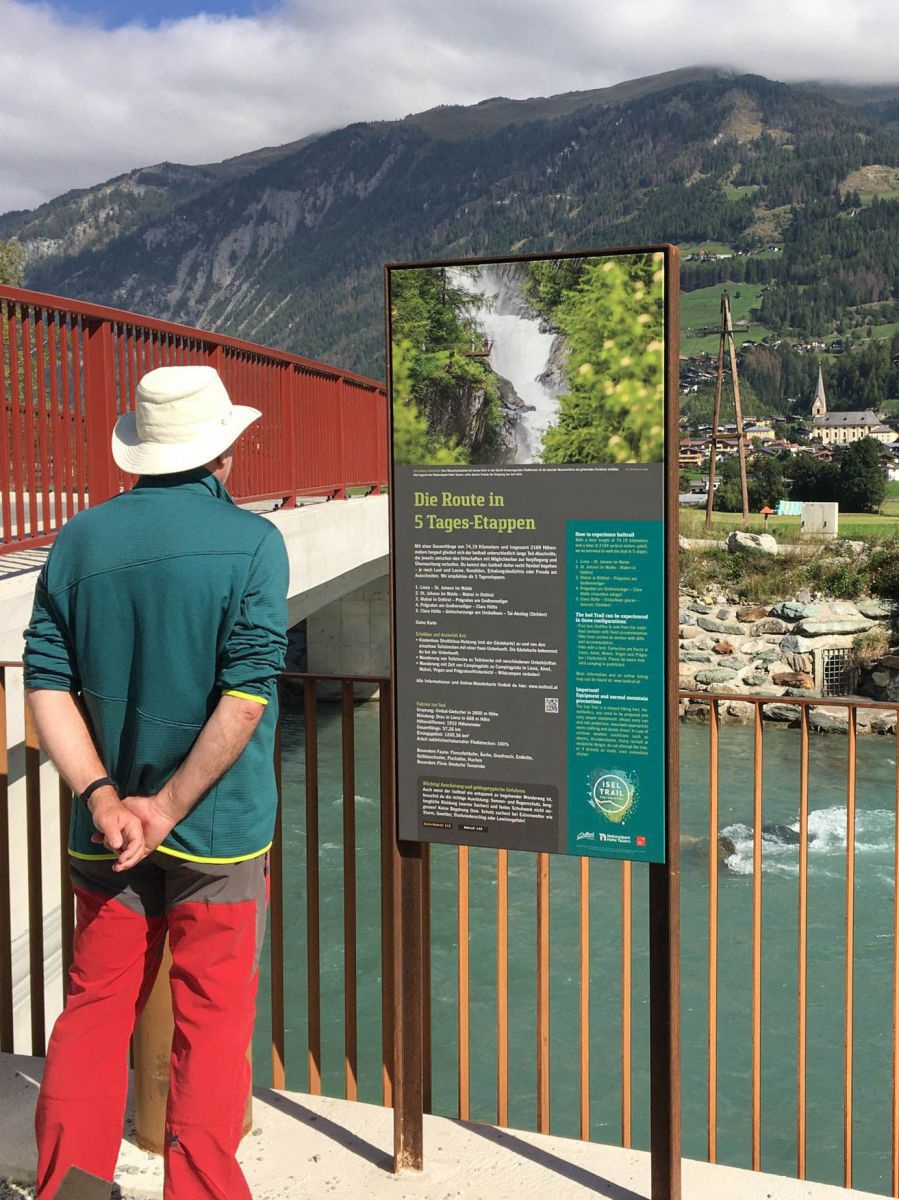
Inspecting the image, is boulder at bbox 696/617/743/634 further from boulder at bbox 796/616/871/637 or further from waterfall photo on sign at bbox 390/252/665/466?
waterfall photo on sign at bbox 390/252/665/466

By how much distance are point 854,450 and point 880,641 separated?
42175 millimetres

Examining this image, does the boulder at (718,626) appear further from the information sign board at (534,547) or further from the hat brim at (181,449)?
the hat brim at (181,449)

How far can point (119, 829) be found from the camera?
2285 mm

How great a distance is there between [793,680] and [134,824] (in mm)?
24913

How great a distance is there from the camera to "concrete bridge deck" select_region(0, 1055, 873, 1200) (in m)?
2.98

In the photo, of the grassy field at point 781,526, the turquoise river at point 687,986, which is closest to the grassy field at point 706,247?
the grassy field at point 781,526

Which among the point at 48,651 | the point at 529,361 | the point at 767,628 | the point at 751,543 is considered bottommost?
the point at 767,628

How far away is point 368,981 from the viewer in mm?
12758

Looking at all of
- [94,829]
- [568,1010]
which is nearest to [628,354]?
[94,829]

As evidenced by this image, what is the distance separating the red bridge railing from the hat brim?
10.2ft

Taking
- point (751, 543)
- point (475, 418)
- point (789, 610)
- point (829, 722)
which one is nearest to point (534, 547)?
point (475, 418)

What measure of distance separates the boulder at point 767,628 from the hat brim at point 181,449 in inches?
1024

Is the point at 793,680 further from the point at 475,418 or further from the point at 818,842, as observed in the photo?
the point at 475,418

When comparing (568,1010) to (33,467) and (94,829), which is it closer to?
(33,467)
